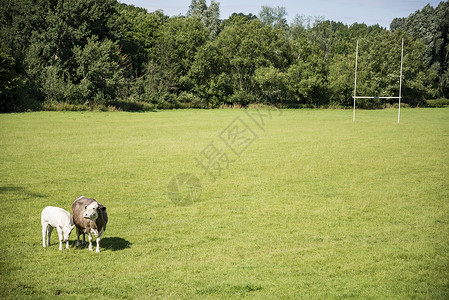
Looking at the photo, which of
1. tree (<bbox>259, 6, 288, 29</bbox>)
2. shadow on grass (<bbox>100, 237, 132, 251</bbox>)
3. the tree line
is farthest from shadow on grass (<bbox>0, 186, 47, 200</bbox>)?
tree (<bbox>259, 6, 288, 29</bbox>)

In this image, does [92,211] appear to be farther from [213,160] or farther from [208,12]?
[208,12]

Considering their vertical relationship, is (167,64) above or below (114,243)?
above

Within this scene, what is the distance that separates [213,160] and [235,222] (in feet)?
32.6

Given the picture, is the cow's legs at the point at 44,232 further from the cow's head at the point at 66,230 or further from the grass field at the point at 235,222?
the cow's head at the point at 66,230

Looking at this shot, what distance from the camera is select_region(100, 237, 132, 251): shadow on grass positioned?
27.5 ft

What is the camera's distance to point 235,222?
10.3m

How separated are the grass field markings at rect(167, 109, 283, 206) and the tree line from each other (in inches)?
926

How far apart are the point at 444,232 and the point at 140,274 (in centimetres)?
748

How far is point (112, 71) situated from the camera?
5025 cm

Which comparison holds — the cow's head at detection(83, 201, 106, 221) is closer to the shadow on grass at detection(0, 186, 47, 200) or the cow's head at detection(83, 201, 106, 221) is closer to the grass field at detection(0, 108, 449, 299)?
the grass field at detection(0, 108, 449, 299)

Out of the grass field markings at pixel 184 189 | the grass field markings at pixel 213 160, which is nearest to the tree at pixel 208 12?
the grass field markings at pixel 213 160

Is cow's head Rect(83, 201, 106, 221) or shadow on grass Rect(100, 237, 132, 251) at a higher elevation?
cow's head Rect(83, 201, 106, 221)

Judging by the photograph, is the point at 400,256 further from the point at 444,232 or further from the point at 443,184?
the point at 443,184

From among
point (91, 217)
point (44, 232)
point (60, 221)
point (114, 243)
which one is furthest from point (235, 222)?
point (44, 232)
